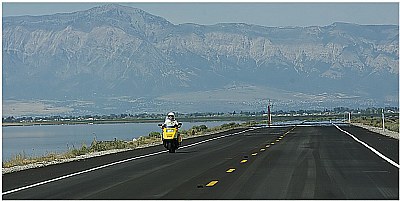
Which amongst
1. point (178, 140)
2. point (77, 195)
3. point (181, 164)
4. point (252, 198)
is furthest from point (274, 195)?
point (178, 140)

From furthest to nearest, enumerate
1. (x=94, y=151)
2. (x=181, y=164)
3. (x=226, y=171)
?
1. (x=94, y=151)
2. (x=181, y=164)
3. (x=226, y=171)

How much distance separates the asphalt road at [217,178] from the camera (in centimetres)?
1833

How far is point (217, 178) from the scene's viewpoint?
21.9 metres

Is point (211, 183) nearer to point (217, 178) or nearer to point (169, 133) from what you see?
point (217, 178)

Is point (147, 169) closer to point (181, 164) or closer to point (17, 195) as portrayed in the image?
point (181, 164)

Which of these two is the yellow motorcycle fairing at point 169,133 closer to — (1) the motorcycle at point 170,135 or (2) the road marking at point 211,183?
(1) the motorcycle at point 170,135

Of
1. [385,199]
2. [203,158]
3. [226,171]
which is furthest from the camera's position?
[203,158]

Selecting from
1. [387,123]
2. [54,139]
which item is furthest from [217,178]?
[54,139]

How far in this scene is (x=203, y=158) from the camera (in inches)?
1244

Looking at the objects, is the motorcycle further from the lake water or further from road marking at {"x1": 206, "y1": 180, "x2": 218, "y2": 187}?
road marking at {"x1": 206, "y1": 180, "x2": 218, "y2": 187}

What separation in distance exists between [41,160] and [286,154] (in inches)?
339

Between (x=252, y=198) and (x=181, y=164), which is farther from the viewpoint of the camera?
(x=181, y=164)

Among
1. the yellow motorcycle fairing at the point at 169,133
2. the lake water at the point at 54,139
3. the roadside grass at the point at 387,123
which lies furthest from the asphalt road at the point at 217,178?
the roadside grass at the point at 387,123

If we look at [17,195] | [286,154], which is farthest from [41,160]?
[17,195]
